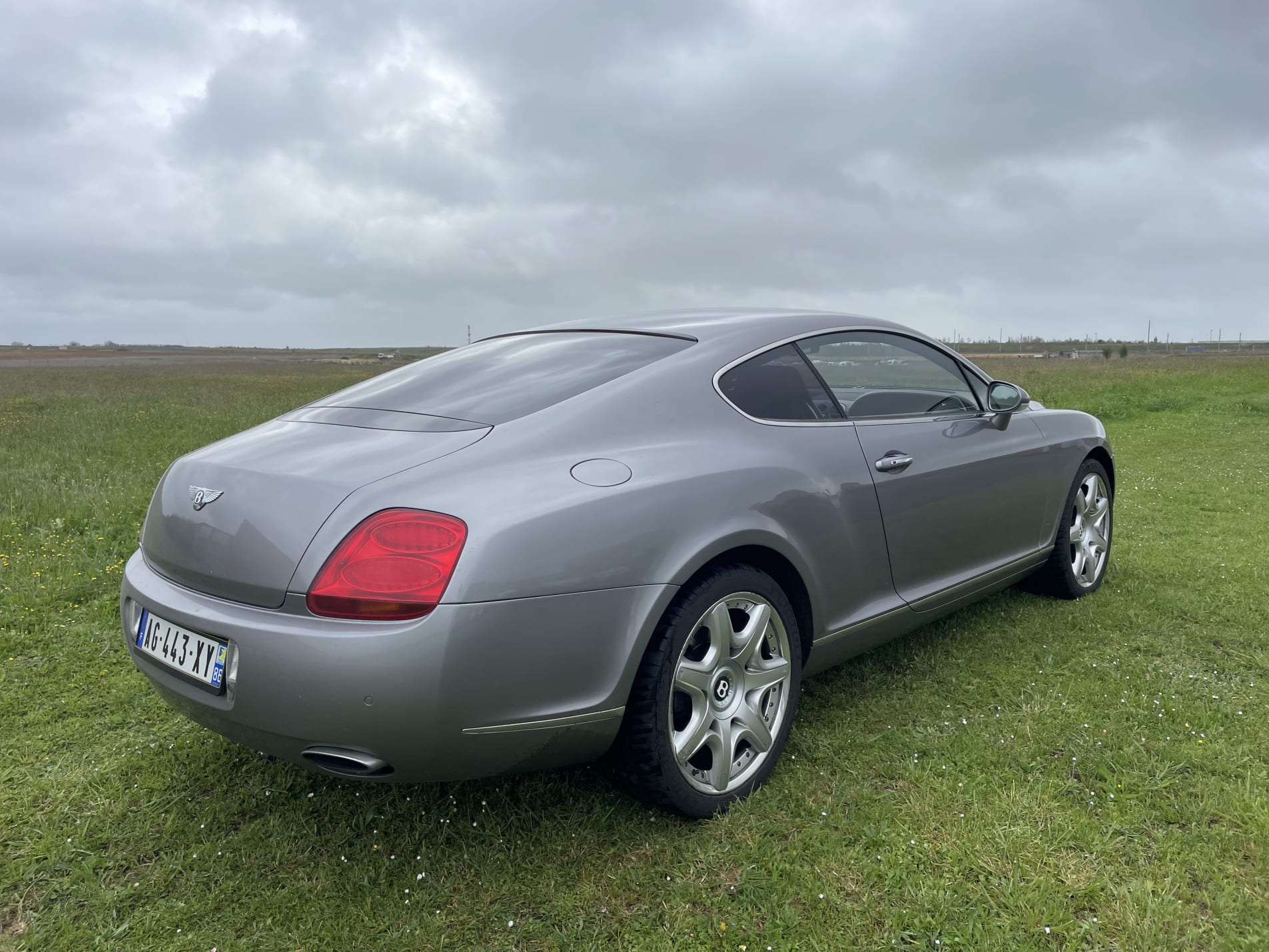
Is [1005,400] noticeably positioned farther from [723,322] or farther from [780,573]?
[780,573]

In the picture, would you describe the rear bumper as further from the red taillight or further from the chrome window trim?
the chrome window trim

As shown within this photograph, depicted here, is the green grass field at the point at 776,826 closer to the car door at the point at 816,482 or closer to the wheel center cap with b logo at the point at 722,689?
the wheel center cap with b logo at the point at 722,689

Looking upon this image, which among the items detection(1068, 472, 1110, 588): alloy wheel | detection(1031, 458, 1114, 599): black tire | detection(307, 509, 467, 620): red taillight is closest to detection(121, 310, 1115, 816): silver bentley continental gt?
detection(307, 509, 467, 620): red taillight

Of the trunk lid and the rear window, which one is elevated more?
the rear window

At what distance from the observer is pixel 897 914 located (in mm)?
2043

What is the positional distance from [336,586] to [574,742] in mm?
688

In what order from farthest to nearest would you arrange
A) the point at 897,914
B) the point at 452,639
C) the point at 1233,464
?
the point at 1233,464
the point at 897,914
the point at 452,639

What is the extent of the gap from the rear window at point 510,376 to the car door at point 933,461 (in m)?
0.71

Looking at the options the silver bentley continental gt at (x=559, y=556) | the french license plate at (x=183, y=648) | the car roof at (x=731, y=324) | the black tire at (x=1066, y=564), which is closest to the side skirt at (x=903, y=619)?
the silver bentley continental gt at (x=559, y=556)

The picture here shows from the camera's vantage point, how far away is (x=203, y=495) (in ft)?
7.30

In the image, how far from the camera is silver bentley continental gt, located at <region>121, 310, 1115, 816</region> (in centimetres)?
191

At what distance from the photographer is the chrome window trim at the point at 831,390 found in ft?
8.80

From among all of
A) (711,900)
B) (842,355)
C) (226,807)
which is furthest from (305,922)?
(842,355)

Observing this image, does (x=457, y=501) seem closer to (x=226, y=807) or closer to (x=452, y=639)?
(x=452, y=639)
